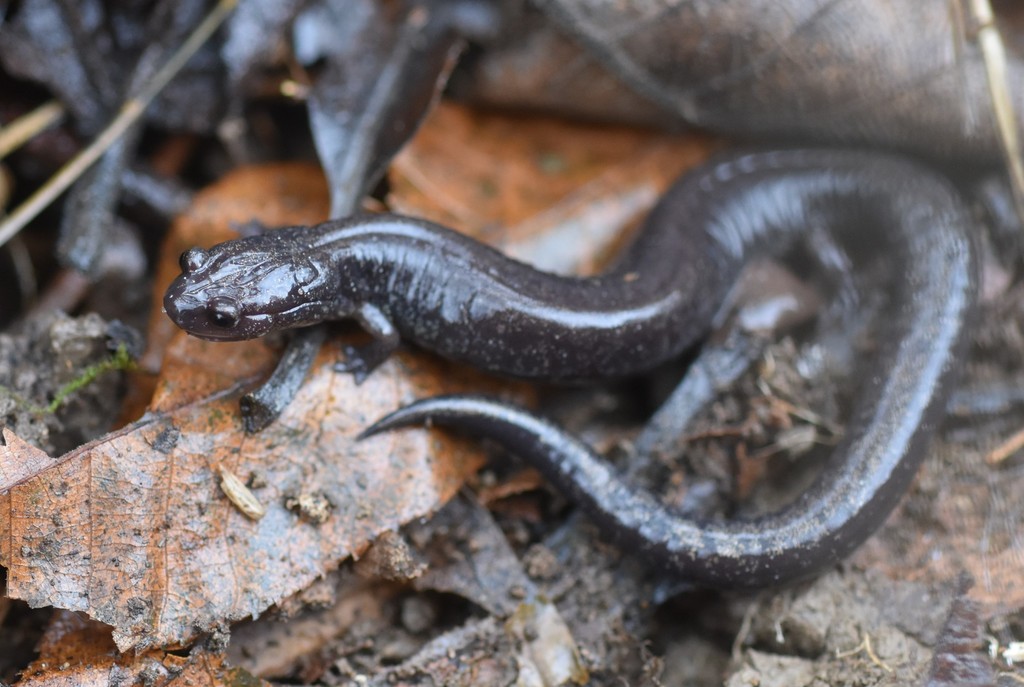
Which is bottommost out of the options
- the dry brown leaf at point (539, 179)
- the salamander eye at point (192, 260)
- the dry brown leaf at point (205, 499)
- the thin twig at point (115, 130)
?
the dry brown leaf at point (205, 499)

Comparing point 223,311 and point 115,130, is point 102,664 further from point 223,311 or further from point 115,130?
point 115,130

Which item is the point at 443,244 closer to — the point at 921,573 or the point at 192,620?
the point at 192,620

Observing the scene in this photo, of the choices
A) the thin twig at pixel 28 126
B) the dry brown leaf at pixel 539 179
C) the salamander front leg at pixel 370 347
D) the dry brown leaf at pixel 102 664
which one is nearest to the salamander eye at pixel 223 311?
the salamander front leg at pixel 370 347

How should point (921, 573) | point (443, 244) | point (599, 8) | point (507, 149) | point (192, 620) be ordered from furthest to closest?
1. point (507, 149)
2. point (599, 8)
3. point (443, 244)
4. point (921, 573)
5. point (192, 620)

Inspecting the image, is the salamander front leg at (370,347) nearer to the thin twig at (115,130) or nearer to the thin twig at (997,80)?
the thin twig at (115,130)

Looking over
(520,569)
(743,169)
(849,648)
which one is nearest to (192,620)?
(520,569)

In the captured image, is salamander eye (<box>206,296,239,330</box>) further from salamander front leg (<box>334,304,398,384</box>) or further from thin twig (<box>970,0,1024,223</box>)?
thin twig (<box>970,0,1024,223</box>)

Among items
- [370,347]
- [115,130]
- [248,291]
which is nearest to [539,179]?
[370,347]
